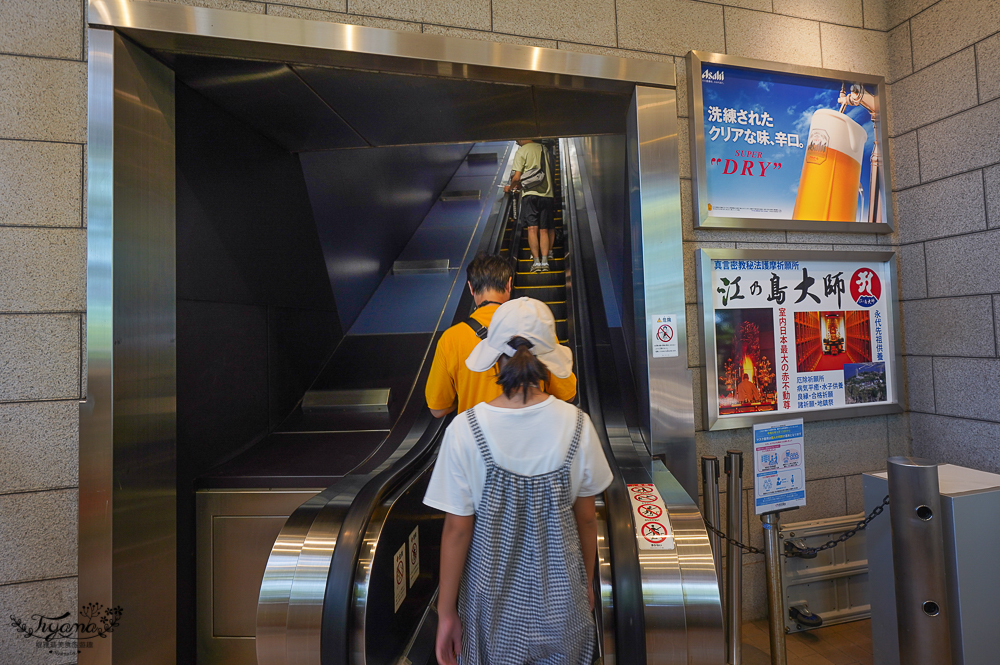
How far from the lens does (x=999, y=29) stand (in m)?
2.72

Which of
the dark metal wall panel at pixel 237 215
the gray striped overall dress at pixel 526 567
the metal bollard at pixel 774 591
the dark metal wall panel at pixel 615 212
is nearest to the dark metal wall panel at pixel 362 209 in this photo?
the dark metal wall panel at pixel 237 215

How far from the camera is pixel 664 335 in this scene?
8.92 feet

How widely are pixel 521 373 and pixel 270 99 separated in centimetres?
245

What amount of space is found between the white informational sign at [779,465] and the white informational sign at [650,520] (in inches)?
33.4

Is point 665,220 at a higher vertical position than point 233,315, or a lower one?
higher

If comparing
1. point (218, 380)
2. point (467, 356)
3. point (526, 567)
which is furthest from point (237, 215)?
point (526, 567)

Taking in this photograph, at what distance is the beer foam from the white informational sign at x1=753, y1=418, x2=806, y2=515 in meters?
1.79

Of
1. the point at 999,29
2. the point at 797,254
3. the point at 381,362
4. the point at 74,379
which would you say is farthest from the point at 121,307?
the point at 999,29

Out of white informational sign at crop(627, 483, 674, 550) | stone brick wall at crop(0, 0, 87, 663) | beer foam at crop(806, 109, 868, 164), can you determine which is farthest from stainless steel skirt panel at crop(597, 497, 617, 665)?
beer foam at crop(806, 109, 868, 164)

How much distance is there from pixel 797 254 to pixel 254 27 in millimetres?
3064

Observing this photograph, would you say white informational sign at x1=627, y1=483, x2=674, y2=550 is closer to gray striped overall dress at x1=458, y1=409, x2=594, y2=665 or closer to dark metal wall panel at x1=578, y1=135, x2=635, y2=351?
gray striped overall dress at x1=458, y1=409, x2=594, y2=665

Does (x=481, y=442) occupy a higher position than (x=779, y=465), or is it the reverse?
(x=481, y=442)

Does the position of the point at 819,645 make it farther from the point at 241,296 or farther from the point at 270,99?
the point at 270,99

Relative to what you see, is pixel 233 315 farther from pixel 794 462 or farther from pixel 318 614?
pixel 794 462
